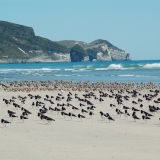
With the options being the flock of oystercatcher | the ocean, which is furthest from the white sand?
the ocean

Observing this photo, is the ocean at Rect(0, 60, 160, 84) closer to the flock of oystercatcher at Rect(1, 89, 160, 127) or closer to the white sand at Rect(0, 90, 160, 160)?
the flock of oystercatcher at Rect(1, 89, 160, 127)

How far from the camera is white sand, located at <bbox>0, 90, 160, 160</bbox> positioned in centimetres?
1102

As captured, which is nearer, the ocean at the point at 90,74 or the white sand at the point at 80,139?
the white sand at the point at 80,139

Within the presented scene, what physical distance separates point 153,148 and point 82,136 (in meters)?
2.86

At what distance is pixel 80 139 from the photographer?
522 inches

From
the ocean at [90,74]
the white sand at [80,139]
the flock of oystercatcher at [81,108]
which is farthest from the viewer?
the ocean at [90,74]

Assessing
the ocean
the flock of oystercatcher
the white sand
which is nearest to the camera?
the white sand

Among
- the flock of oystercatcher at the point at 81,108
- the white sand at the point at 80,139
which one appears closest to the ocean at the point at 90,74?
the flock of oystercatcher at the point at 81,108

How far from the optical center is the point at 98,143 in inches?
495

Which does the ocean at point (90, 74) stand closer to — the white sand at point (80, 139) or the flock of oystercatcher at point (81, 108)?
the flock of oystercatcher at point (81, 108)

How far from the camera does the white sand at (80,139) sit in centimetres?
1102

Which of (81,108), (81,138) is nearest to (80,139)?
(81,138)

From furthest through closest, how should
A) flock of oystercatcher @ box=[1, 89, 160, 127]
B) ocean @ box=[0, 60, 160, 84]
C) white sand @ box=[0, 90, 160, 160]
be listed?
ocean @ box=[0, 60, 160, 84] → flock of oystercatcher @ box=[1, 89, 160, 127] → white sand @ box=[0, 90, 160, 160]

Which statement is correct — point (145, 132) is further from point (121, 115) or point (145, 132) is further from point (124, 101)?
point (124, 101)
